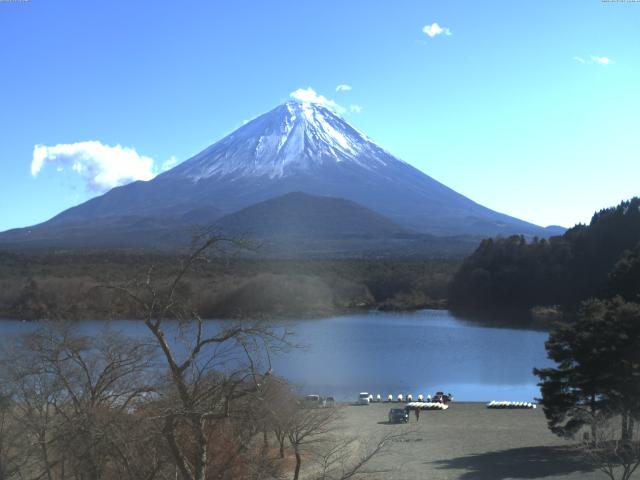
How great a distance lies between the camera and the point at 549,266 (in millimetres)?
41312

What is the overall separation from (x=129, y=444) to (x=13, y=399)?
2939mm

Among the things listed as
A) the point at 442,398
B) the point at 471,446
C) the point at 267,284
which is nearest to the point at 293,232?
the point at 267,284

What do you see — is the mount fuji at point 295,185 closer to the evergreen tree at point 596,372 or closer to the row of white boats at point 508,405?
the row of white boats at point 508,405

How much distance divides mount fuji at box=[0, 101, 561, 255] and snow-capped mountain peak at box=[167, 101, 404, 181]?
13cm

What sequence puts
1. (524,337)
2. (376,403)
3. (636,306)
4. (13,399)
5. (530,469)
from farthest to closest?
(524,337)
(376,403)
(636,306)
(530,469)
(13,399)

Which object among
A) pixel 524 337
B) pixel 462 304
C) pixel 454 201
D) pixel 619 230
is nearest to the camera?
pixel 524 337

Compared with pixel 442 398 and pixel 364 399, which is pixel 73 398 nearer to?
pixel 364 399

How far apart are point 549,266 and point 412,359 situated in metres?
19.3

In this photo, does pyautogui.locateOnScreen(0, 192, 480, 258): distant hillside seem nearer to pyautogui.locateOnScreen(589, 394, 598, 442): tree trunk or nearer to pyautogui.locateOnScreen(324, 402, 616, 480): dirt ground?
pyautogui.locateOnScreen(324, 402, 616, 480): dirt ground

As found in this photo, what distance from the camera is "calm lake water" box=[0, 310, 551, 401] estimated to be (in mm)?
19844

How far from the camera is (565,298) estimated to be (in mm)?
40125

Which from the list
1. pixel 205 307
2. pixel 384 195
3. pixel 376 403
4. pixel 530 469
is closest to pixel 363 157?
pixel 384 195

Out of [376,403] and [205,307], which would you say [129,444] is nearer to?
[376,403]

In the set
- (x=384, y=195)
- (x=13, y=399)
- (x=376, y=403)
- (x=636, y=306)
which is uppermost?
(x=384, y=195)
